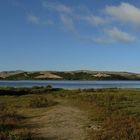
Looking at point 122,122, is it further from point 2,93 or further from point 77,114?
point 2,93

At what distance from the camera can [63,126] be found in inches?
923

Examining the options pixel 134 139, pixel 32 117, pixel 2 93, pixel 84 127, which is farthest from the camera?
pixel 2 93

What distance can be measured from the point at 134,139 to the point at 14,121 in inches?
367

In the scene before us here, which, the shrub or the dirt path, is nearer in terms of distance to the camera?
the shrub

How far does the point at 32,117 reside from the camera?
28594 mm

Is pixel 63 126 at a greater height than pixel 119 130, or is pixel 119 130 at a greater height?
pixel 119 130

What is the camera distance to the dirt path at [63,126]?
20234mm

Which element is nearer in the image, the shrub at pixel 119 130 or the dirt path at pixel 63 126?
the shrub at pixel 119 130

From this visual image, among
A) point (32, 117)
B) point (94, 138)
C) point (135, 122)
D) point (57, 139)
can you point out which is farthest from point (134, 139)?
point (32, 117)

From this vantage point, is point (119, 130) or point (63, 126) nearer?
point (119, 130)

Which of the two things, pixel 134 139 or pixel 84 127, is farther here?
pixel 84 127

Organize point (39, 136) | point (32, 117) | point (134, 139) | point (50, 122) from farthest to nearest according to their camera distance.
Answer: point (32, 117), point (50, 122), point (39, 136), point (134, 139)

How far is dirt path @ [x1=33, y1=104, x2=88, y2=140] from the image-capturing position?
2023 cm

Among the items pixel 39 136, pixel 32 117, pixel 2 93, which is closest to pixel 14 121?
pixel 32 117
